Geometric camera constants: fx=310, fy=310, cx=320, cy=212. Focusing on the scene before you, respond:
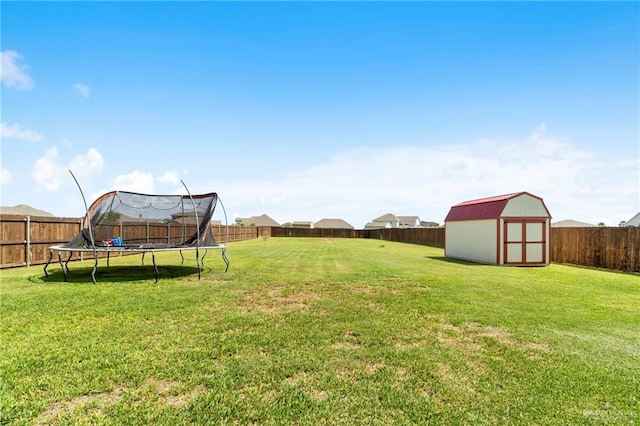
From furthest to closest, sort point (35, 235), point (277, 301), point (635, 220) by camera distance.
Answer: point (635, 220), point (35, 235), point (277, 301)

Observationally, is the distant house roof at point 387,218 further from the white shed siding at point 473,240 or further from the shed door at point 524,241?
the shed door at point 524,241

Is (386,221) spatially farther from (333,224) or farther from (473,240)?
(473,240)

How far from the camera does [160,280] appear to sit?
25.3ft

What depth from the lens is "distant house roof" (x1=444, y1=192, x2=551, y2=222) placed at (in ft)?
42.8

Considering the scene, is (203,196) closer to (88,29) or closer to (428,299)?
(88,29)

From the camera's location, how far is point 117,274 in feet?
28.0

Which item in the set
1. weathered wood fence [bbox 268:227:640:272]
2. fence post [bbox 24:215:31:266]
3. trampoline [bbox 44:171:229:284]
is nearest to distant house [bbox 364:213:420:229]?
weathered wood fence [bbox 268:227:640:272]

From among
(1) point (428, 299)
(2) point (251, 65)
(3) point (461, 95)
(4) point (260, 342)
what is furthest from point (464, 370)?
(2) point (251, 65)

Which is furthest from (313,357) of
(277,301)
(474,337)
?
(277,301)

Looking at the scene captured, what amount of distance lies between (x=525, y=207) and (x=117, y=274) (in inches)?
593

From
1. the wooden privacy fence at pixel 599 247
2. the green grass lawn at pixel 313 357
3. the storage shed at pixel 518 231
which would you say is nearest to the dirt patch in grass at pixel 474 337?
the green grass lawn at pixel 313 357

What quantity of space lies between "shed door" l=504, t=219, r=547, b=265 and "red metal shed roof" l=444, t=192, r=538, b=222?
0.70 meters

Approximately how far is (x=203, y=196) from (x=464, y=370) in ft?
29.9

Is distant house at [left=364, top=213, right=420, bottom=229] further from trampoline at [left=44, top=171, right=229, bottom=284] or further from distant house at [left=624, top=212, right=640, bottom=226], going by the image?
trampoline at [left=44, top=171, right=229, bottom=284]
